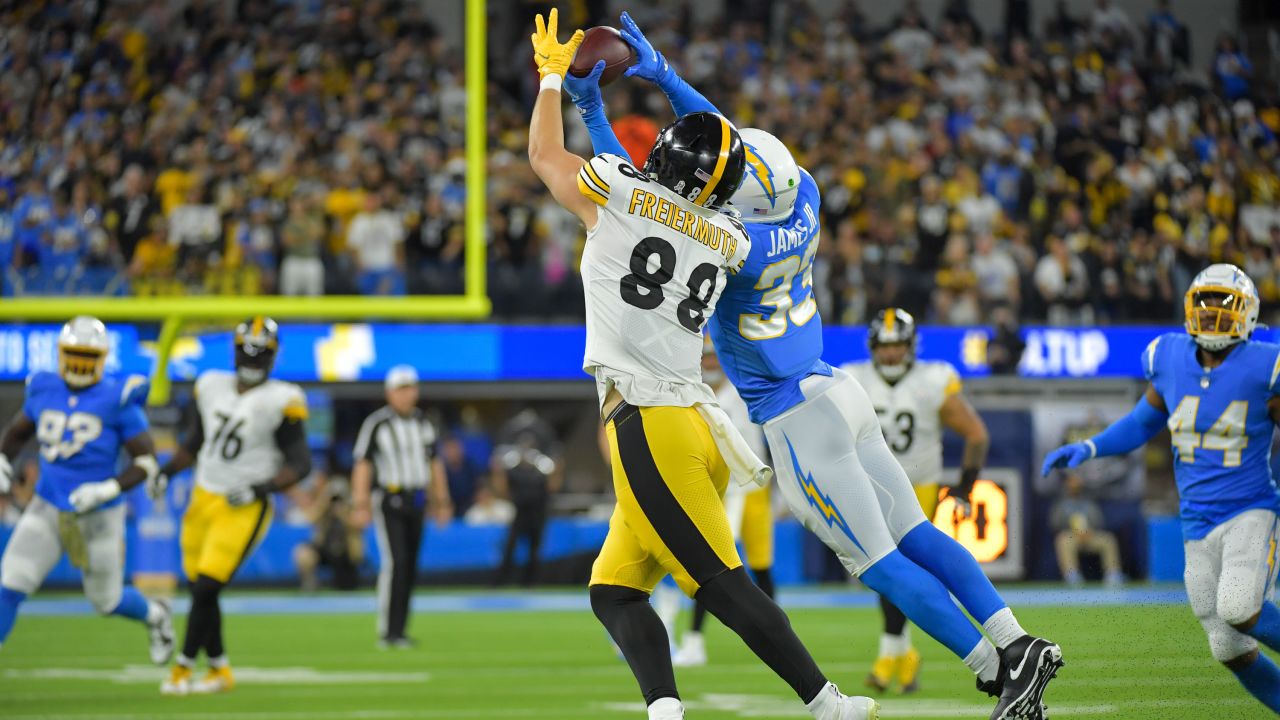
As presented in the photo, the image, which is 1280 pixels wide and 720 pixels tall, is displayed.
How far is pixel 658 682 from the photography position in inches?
179

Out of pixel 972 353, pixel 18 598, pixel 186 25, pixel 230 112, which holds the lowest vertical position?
pixel 18 598

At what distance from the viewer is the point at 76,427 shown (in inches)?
328

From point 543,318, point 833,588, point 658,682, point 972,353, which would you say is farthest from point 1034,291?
point 658,682

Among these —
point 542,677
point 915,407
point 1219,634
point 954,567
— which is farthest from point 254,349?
point 1219,634

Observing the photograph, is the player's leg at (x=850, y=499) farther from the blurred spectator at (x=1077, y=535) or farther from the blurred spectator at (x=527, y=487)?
the blurred spectator at (x=1077, y=535)

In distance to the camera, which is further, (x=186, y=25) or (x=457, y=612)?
(x=186, y=25)

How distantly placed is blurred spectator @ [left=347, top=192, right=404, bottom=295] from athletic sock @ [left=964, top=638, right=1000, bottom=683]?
10584mm

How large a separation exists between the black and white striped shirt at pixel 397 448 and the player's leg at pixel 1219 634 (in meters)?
6.19

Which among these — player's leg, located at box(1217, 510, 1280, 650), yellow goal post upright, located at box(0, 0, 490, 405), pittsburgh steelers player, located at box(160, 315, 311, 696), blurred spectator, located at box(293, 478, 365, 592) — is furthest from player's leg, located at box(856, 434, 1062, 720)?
blurred spectator, located at box(293, 478, 365, 592)

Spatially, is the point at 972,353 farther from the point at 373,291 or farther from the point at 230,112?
the point at 230,112

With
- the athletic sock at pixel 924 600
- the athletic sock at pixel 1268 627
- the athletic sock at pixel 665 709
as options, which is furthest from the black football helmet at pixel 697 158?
the athletic sock at pixel 1268 627

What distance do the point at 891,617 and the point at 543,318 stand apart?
8662 millimetres

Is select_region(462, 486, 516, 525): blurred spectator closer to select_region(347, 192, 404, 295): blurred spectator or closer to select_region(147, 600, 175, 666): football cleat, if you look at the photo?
select_region(347, 192, 404, 295): blurred spectator

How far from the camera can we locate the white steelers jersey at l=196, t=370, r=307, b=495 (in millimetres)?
8703
